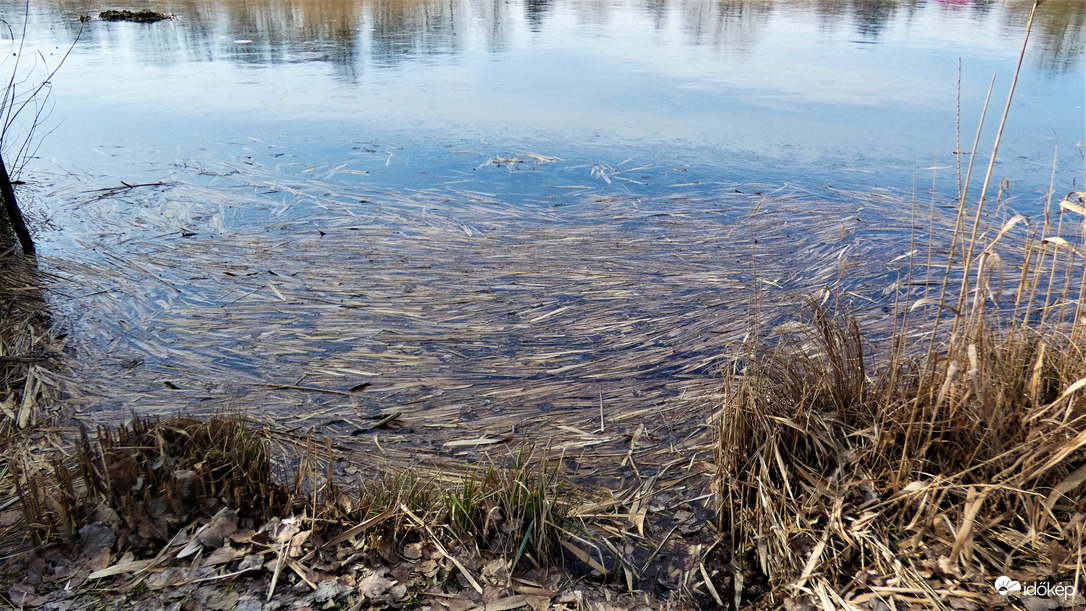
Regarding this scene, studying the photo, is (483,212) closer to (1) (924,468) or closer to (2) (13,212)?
(2) (13,212)

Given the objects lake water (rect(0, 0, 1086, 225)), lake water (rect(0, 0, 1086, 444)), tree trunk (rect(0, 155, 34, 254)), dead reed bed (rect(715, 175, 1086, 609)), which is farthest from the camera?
lake water (rect(0, 0, 1086, 225))

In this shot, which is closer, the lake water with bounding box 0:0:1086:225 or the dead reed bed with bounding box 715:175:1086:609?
the dead reed bed with bounding box 715:175:1086:609

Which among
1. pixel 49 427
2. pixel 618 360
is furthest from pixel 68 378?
pixel 618 360

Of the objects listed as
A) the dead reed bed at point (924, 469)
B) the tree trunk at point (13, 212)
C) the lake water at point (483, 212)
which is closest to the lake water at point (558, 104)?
the lake water at point (483, 212)

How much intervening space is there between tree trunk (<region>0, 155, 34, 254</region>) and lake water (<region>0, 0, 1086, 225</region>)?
0.26 m

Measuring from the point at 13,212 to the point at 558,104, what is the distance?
4115 mm

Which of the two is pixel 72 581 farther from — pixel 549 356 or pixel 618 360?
pixel 618 360

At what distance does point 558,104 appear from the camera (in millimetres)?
6215

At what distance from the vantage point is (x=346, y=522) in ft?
5.76

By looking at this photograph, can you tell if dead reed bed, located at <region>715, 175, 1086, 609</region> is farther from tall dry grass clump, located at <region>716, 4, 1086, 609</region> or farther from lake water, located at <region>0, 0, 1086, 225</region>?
lake water, located at <region>0, 0, 1086, 225</region>

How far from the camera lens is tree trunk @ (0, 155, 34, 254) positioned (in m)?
3.33

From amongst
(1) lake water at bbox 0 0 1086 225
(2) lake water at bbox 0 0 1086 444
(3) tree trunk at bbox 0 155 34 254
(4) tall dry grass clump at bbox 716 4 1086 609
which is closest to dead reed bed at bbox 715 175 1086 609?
(4) tall dry grass clump at bbox 716 4 1086 609

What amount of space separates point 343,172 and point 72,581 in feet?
11.3

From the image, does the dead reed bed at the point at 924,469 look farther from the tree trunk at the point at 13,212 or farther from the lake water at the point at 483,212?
the tree trunk at the point at 13,212
